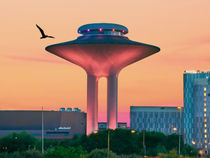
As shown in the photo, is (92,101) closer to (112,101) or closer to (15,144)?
(112,101)

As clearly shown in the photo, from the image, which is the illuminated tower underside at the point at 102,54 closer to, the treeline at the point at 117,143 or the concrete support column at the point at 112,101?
the concrete support column at the point at 112,101

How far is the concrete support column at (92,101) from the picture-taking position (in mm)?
154375

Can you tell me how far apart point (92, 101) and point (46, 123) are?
38900 millimetres

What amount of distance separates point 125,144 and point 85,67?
115ft

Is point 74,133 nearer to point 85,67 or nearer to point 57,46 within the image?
point 85,67

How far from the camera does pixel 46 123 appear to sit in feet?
619

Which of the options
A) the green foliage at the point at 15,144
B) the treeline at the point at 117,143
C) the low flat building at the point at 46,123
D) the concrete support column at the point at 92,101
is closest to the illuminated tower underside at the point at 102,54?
the concrete support column at the point at 92,101

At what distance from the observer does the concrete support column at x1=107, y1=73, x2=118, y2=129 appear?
15412 centimetres

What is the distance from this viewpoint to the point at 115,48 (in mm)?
139750

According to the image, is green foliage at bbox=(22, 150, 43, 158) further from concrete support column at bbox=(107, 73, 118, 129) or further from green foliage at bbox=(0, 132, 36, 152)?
concrete support column at bbox=(107, 73, 118, 129)

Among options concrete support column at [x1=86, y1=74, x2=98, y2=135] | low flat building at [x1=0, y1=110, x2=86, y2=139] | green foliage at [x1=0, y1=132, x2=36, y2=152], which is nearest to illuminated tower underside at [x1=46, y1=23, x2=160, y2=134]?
concrete support column at [x1=86, y1=74, x2=98, y2=135]

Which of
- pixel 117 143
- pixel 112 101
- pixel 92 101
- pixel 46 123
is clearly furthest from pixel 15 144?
pixel 46 123

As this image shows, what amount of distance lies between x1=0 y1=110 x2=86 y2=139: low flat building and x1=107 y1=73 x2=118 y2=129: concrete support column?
123ft

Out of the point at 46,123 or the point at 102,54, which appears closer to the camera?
the point at 102,54
